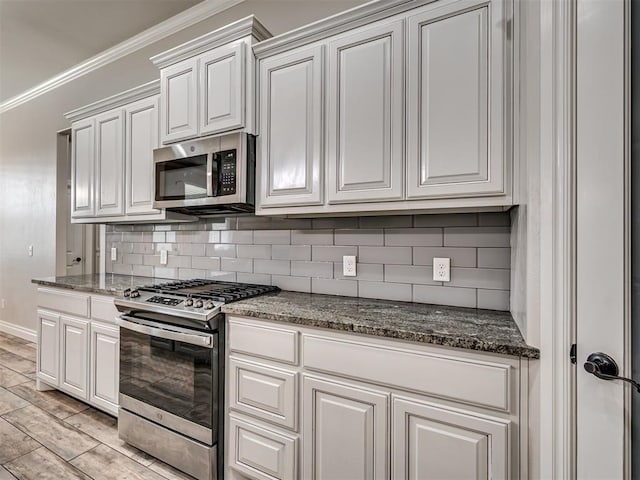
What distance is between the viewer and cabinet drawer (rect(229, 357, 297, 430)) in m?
1.47

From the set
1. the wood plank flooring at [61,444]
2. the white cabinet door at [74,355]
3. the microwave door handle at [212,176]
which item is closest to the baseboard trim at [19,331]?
the wood plank flooring at [61,444]

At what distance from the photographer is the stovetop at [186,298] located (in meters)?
1.65

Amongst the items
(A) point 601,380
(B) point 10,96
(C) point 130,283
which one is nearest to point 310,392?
(A) point 601,380

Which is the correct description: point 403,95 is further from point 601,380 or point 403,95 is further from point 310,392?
point 310,392

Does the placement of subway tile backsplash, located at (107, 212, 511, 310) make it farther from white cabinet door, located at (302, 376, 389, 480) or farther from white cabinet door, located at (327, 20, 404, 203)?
white cabinet door, located at (302, 376, 389, 480)

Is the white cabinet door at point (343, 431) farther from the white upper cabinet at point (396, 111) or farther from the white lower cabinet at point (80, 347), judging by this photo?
the white lower cabinet at point (80, 347)

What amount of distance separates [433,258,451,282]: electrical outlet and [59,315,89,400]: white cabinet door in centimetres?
236

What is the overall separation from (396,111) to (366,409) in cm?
130

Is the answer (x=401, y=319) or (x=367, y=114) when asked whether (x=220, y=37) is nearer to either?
(x=367, y=114)

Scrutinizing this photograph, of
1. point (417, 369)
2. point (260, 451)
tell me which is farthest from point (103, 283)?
point (417, 369)

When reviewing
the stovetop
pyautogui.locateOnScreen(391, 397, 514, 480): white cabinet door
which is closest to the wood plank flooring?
the stovetop

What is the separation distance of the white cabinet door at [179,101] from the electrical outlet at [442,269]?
1.62 meters

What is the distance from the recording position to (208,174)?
1.91m

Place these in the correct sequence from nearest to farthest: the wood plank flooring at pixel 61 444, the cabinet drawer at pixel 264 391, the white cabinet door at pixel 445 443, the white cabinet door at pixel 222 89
Result: the white cabinet door at pixel 445 443, the cabinet drawer at pixel 264 391, the wood plank flooring at pixel 61 444, the white cabinet door at pixel 222 89
